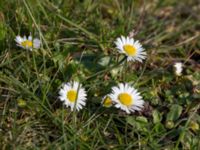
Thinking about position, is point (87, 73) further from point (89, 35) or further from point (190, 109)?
point (190, 109)

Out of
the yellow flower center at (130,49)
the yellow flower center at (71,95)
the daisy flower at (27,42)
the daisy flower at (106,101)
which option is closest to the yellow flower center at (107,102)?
the daisy flower at (106,101)

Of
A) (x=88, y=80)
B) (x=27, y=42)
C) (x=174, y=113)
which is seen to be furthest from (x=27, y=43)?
(x=174, y=113)

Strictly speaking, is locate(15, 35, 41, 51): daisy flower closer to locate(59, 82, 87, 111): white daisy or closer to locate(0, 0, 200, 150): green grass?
locate(0, 0, 200, 150): green grass

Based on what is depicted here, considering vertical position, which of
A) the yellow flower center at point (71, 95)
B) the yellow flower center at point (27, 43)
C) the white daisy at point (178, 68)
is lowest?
the yellow flower center at point (71, 95)

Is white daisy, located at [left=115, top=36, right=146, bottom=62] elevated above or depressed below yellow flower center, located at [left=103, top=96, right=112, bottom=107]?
above

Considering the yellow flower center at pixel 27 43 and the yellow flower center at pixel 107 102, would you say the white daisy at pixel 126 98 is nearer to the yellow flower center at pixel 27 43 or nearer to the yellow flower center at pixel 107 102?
the yellow flower center at pixel 107 102

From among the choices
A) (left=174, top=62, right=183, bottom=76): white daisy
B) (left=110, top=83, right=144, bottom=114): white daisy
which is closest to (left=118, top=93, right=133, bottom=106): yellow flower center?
(left=110, top=83, right=144, bottom=114): white daisy
